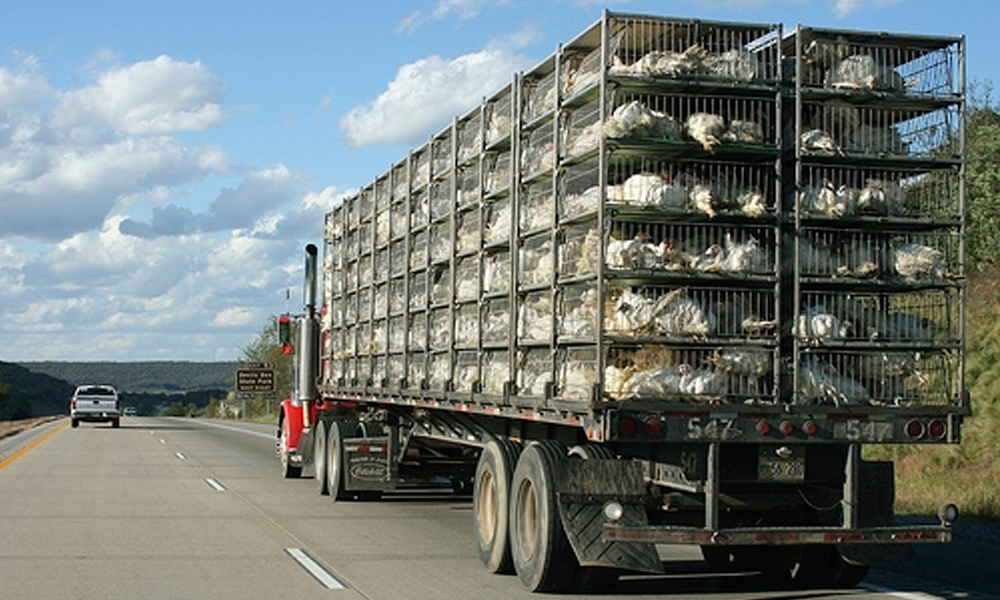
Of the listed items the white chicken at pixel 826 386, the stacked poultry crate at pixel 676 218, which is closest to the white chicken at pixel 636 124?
the stacked poultry crate at pixel 676 218

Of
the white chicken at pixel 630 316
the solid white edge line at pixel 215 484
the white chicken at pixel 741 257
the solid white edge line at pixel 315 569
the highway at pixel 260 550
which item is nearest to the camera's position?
the white chicken at pixel 630 316

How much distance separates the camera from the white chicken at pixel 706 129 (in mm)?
10297

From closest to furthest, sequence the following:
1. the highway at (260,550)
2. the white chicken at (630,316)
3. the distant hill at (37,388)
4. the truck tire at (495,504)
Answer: the white chicken at (630,316) < the highway at (260,550) < the truck tire at (495,504) < the distant hill at (37,388)

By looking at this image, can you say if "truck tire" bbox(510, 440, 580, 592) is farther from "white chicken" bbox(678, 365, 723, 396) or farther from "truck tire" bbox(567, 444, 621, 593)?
"white chicken" bbox(678, 365, 723, 396)

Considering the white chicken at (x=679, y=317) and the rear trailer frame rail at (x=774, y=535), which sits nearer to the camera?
the rear trailer frame rail at (x=774, y=535)

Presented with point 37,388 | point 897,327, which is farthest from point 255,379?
point 37,388

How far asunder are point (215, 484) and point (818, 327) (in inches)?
541

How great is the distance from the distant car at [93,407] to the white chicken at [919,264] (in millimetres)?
48236

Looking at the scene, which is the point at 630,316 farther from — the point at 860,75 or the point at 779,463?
the point at 860,75

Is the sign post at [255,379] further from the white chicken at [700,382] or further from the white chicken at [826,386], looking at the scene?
the white chicken at [700,382]

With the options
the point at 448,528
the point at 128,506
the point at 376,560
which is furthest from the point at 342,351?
the point at 376,560

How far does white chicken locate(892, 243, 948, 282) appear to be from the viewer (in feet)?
35.6

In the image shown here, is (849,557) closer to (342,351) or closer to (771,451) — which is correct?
(771,451)

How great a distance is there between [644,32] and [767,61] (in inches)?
39.2
